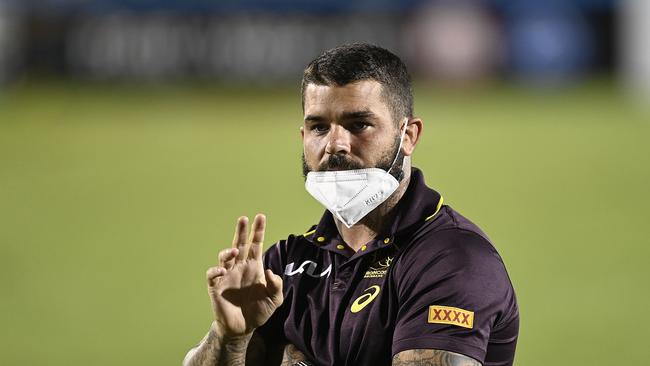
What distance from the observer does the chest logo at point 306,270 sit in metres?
4.21

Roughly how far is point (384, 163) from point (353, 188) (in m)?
0.15

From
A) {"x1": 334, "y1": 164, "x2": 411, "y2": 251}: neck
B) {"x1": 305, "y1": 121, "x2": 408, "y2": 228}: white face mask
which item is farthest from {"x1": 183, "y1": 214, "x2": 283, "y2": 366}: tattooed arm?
{"x1": 334, "y1": 164, "x2": 411, "y2": 251}: neck

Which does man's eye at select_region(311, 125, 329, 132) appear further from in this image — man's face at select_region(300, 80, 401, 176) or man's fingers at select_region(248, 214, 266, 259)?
man's fingers at select_region(248, 214, 266, 259)

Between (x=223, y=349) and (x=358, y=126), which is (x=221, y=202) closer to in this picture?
(x=223, y=349)

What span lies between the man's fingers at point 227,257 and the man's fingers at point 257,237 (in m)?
0.06

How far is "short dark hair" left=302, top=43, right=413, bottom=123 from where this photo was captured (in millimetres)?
3977

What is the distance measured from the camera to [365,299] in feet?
13.0

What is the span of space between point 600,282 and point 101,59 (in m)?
13.3

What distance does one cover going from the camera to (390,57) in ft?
13.5

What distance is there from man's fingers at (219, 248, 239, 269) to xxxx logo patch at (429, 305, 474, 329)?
2.34 ft

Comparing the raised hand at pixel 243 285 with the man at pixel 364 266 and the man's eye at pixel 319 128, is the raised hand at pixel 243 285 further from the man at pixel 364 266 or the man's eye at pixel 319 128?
the man's eye at pixel 319 128

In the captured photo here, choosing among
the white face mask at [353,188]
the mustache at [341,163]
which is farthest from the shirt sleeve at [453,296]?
the mustache at [341,163]

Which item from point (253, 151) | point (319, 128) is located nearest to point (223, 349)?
point (319, 128)

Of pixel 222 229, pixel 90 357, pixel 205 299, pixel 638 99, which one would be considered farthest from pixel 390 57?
pixel 638 99
